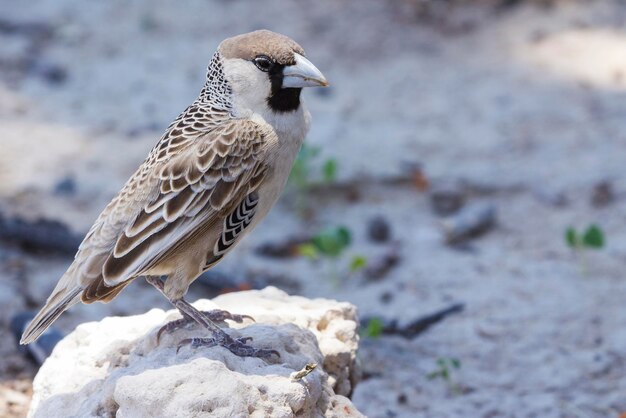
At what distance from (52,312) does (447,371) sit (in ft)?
8.02

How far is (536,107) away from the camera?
31.0ft

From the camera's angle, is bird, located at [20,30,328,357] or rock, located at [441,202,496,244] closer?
bird, located at [20,30,328,357]

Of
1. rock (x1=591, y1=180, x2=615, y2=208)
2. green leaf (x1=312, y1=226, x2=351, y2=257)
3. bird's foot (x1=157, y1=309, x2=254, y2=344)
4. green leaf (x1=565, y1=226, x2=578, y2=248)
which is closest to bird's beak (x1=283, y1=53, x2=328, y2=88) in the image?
bird's foot (x1=157, y1=309, x2=254, y2=344)

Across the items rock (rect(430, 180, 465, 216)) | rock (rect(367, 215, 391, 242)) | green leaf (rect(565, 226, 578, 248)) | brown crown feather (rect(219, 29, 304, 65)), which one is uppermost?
brown crown feather (rect(219, 29, 304, 65))

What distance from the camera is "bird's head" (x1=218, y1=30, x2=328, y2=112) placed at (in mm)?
4875

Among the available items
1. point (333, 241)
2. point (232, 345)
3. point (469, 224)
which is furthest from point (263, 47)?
point (469, 224)

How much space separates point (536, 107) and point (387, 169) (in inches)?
67.0

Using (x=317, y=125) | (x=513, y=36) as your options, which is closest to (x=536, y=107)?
(x=513, y=36)

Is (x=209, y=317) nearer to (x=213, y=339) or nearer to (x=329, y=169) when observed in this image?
(x=213, y=339)

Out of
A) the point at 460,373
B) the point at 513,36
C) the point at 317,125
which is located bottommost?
the point at 460,373

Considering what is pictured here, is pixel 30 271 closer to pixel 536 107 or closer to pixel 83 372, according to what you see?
pixel 83 372

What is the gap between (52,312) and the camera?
15.3 ft

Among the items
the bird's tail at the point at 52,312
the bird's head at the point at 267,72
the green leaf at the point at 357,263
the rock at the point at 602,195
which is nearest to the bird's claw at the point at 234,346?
the bird's tail at the point at 52,312

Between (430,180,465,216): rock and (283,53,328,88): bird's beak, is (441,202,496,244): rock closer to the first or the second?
(430,180,465,216): rock
